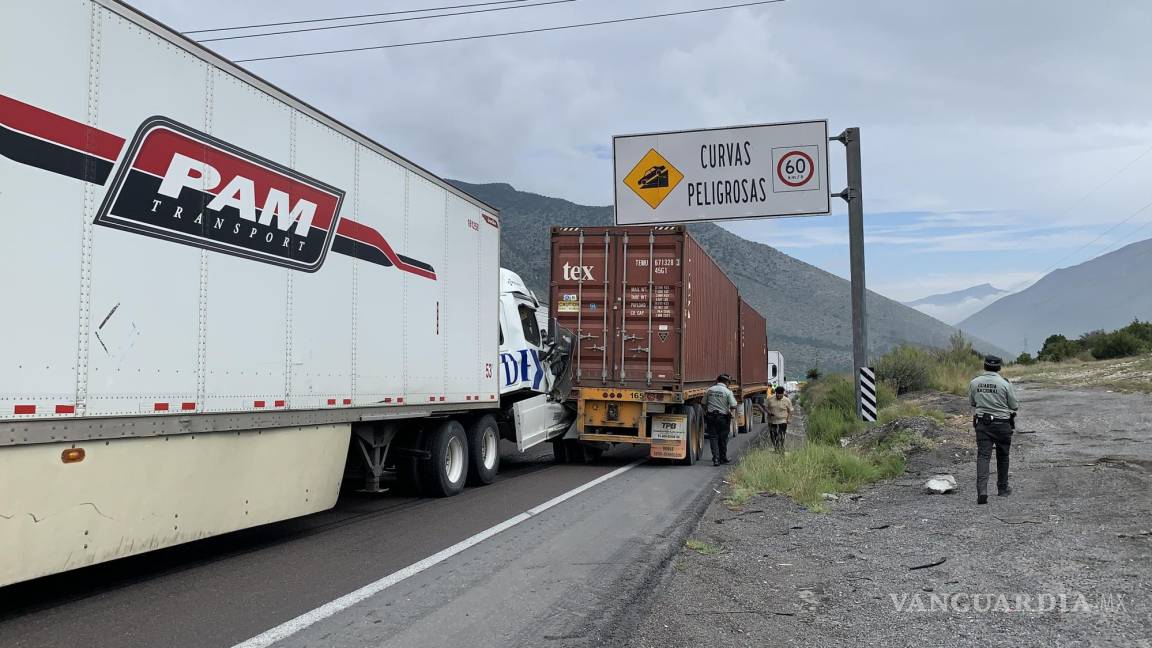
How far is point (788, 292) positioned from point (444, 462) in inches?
6014

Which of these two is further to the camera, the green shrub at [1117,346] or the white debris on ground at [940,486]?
the green shrub at [1117,346]

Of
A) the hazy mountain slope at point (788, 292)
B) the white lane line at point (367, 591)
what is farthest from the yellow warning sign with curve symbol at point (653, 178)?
the hazy mountain slope at point (788, 292)

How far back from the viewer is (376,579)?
5.95 meters

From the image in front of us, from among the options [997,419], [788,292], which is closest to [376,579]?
[997,419]

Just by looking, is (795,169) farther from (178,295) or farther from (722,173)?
(178,295)

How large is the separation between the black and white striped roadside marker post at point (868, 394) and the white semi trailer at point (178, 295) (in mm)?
9794

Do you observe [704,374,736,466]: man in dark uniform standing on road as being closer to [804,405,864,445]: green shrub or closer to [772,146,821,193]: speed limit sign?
[804,405,864,445]: green shrub

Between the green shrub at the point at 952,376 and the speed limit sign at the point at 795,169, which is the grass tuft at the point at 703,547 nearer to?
the speed limit sign at the point at 795,169

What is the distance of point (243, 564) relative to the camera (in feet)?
21.5

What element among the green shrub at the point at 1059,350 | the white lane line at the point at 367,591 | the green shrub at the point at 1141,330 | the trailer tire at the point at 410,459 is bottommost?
the white lane line at the point at 367,591

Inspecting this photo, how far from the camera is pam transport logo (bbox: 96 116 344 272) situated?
554 cm

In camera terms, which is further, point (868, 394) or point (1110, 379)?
point (1110, 379)

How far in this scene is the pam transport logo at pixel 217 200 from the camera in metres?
5.54

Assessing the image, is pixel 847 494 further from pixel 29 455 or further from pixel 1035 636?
pixel 29 455
